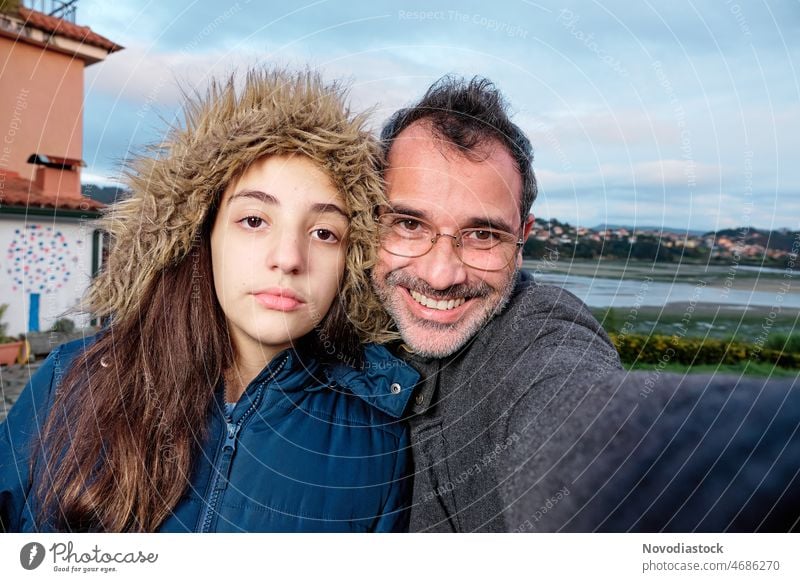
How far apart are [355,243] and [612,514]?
65 cm

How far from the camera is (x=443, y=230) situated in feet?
3.95

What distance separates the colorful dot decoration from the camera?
5.76 feet

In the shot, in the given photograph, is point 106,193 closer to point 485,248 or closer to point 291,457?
point 291,457

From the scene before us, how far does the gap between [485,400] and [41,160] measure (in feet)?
5.63

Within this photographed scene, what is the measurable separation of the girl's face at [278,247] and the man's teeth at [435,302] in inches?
6.7

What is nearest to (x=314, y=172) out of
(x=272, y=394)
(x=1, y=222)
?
(x=272, y=394)

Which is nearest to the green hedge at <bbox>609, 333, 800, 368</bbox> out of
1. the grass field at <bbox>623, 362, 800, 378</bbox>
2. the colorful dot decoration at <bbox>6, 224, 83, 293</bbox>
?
the grass field at <bbox>623, 362, 800, 378</bbox>

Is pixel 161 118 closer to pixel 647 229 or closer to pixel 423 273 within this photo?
pixel 423 273

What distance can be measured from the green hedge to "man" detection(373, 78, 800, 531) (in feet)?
1.19

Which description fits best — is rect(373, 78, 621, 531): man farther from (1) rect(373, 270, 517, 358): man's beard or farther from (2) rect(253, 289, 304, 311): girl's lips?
(2) rect(253, 289, 304, 311): girl's lips

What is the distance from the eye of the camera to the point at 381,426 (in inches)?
47.8

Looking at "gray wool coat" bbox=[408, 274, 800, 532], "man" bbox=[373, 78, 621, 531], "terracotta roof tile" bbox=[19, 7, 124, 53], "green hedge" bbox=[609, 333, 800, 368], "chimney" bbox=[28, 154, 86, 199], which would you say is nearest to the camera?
"gray wool coat" bbox=[408, 274, 800, 532]

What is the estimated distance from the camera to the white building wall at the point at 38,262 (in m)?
1.67

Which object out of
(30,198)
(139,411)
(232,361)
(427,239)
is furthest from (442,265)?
(30,198)
